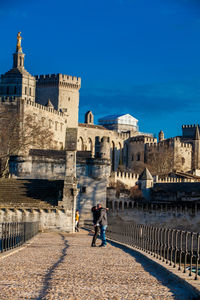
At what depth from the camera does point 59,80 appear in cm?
10431

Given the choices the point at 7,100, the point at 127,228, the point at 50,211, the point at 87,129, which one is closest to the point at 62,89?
the point at 87,129

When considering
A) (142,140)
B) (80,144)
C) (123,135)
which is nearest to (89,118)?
(123,135)

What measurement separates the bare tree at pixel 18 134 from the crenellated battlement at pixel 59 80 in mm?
18345

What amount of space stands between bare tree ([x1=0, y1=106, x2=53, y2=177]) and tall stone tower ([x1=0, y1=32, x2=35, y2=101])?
12.5 m

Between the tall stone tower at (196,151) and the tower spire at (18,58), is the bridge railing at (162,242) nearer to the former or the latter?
the tower spire at (18,58)

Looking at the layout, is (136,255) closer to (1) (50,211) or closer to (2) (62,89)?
(1) (50,211)

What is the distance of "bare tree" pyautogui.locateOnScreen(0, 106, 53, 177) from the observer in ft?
221

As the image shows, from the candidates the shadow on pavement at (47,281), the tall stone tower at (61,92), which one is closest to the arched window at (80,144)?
the tall stone tower at (61,92)

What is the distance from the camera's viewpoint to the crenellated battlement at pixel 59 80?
4122 inches

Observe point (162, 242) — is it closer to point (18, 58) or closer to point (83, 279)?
point (83, 279)

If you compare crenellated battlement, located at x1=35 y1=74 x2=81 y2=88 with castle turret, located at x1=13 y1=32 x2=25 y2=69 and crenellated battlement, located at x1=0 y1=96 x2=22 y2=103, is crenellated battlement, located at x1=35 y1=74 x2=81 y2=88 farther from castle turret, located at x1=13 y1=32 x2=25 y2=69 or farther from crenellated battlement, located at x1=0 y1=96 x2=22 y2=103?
crenellated battlement, located at x1=0 y1=96 x2=22 y2=103

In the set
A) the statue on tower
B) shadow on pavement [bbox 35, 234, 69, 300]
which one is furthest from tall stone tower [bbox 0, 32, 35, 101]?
shadow on pavement [bbox 35, 234, 69, 300]

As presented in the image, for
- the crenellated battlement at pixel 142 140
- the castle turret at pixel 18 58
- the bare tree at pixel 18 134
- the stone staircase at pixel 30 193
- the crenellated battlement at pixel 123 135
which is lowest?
the stone staircase at pixel 30 193

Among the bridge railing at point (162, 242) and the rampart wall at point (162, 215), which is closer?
the bridge railing at point (162, 242)
